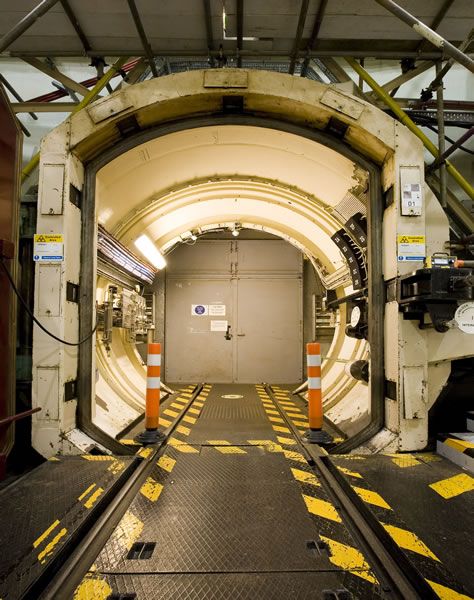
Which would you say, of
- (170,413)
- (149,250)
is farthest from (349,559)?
(149,250)

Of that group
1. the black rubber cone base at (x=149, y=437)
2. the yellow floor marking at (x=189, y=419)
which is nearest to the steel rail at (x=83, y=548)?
the black rubber cone base at (x=149, y=437)

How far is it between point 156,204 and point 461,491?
504 cm

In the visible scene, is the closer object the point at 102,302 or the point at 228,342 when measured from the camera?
the point at 102,302

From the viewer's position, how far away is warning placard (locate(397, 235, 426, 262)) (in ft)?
11.2

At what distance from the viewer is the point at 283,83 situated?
345 centimetres

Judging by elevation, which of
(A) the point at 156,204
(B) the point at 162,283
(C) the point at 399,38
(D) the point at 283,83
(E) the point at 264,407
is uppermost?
(C) the point at 399,38

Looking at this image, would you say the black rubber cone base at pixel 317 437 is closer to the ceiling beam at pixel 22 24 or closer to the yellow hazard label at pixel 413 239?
the yellow hazard label at pixel 413 239

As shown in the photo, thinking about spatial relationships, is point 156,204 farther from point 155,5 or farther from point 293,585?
point 293,585

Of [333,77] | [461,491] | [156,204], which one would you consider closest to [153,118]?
[156,204]

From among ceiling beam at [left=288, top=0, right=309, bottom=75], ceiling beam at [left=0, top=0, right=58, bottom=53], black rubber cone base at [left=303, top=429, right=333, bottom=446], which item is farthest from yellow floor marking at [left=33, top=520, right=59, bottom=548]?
ceiling beam at [left=288, top=0, right=309, bottom=75]

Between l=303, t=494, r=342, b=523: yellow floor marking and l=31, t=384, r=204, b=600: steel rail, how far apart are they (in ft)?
4.04

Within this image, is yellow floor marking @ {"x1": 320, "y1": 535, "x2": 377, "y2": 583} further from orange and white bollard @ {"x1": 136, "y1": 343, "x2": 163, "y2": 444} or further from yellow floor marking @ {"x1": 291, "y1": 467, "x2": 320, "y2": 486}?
orange and white bollard @ {"x1": 136, "y1": 343, "x2": 163, "y2": 444}

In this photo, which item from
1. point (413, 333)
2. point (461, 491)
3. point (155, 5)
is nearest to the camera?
point (461, 491)

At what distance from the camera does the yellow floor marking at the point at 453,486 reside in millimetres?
2625
